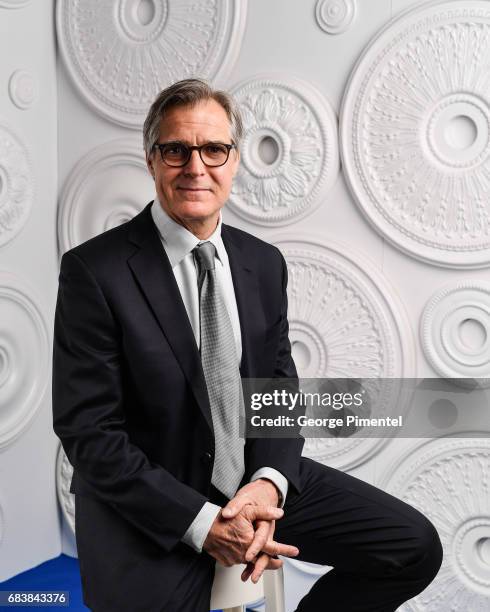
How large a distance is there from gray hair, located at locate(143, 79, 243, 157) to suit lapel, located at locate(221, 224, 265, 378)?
277 mm

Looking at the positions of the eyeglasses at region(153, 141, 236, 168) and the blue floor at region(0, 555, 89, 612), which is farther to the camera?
the blue floor at region(0, 555, 89, 612)

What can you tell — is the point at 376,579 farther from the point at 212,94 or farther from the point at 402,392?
the point at 212,94

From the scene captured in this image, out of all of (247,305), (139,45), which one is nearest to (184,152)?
(247,305)

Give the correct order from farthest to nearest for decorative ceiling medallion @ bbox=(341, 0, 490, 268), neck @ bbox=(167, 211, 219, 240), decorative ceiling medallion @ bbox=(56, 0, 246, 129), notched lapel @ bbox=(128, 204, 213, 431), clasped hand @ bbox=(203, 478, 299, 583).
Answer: decorative ceiling medallion @ bbox=(56, 0, 246, 129), decorative ceiling medallion @ bbox=(341, 0, 490, 268), neck @ bbox=(167, 211, 219, 240), notched lapel @ bbox=(128, 204, 213, 431), clasped hand @ bbox=(203, 478, 299, 583)

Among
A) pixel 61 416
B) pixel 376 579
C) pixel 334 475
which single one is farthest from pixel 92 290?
pixel 376 579

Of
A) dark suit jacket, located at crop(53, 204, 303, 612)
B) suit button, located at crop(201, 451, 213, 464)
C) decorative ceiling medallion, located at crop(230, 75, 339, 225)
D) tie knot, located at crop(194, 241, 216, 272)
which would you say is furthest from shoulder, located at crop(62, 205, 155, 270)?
decorative ceiling medallion, located at crop(230, 75, 339, 225)

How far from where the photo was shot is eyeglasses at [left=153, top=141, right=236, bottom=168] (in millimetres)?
1581

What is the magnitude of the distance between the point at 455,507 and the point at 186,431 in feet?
3.63

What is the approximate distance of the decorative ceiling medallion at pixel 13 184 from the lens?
2.54 metres

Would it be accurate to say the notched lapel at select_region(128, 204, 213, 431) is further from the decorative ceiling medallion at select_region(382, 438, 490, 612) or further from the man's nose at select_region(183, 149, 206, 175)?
the decorative ceiling medallion at select_region(382, 438, 490, 612)

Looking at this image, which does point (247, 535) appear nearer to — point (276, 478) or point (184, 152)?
point (276, 478)

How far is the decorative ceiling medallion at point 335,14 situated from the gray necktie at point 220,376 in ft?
3.39

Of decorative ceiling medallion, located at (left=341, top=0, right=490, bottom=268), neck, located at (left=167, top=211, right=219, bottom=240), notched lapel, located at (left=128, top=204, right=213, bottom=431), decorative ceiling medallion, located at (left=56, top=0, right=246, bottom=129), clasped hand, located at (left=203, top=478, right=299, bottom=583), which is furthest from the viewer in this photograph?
decorative ceiling medallion, located at (left=56, top=0, right=246, bottom=129)

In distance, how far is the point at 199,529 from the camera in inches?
55.7
